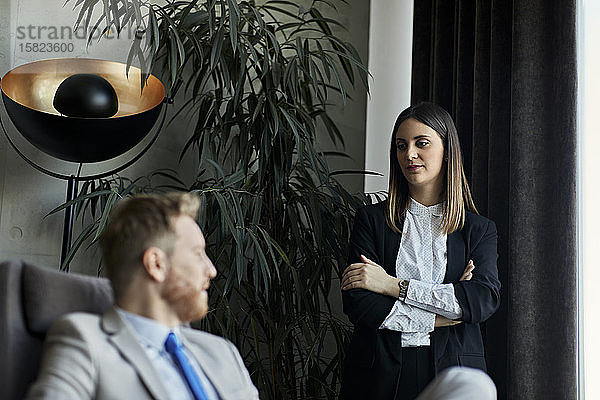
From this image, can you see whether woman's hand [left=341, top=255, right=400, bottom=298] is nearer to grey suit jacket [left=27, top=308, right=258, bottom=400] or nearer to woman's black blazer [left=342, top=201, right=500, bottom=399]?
woman's black blazer [left=342, top=201, right=500, bottom=399]

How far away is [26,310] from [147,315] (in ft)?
0.68

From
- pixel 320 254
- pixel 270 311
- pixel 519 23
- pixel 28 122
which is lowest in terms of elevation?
pixel 270 311

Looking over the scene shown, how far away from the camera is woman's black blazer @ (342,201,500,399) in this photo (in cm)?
219

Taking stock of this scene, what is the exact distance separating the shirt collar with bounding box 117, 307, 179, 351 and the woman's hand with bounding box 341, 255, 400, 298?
1030 mm

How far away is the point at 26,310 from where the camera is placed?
1290 millimetres

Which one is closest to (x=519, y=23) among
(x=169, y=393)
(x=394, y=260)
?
(x=394, y=260)

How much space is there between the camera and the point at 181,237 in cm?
129

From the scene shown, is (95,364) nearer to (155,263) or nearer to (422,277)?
(155,263)

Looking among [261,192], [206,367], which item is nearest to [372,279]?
[261,192]

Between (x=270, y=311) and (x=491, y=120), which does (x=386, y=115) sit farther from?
(x=270, y=311)

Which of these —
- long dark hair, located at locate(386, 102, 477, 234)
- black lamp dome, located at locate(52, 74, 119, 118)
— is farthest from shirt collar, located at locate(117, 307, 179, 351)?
black lamp dome, located at locate(52, 74, 119, 118)

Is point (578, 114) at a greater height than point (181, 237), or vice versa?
point (578, 114)

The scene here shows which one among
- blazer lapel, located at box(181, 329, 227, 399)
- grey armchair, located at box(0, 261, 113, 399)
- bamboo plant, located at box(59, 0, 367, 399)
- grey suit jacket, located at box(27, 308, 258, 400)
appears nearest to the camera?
grey suit jacket, located at box(27, 308, 258, 400)
